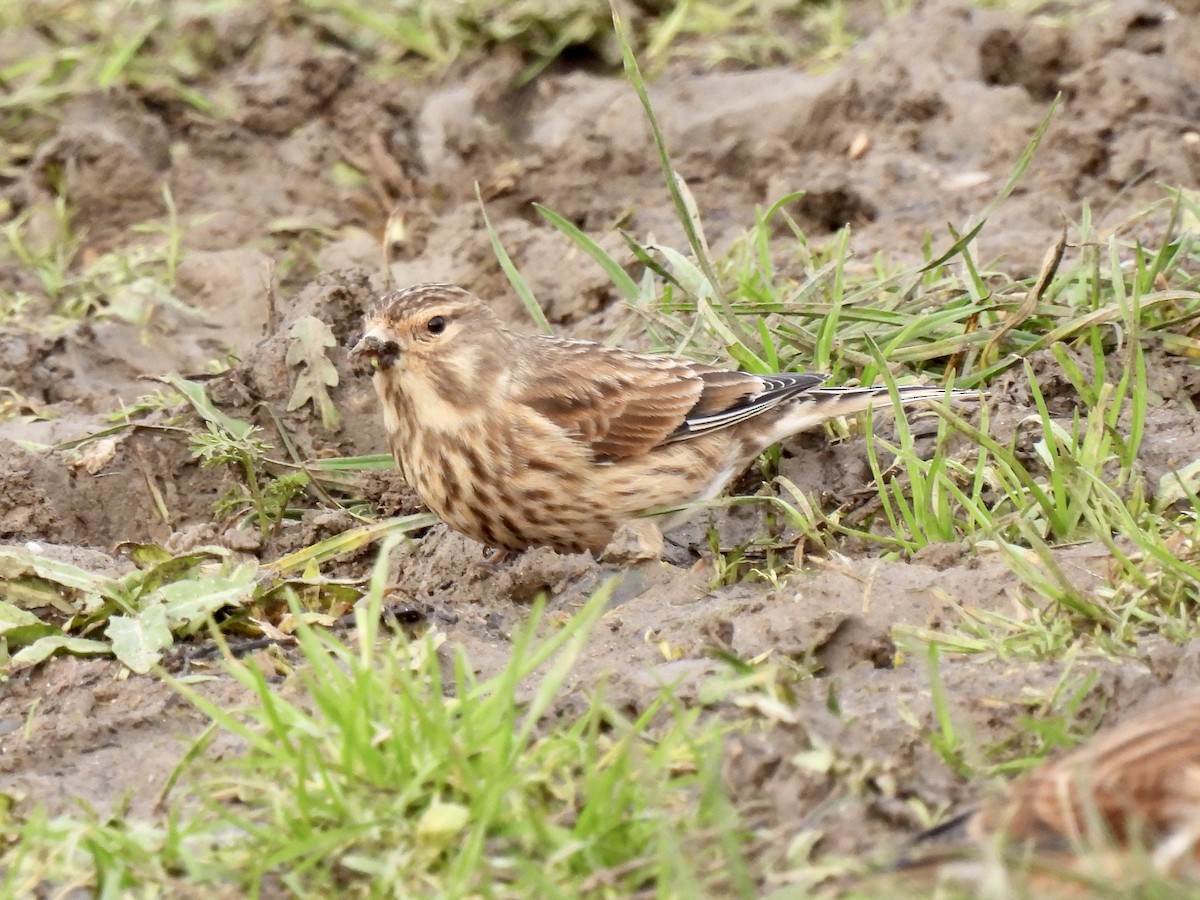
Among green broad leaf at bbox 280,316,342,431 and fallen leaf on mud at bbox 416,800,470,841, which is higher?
green broad leaf at bbox 280,316,342,431

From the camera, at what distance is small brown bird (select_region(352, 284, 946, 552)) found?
6.20 metres

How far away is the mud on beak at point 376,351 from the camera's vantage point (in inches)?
246

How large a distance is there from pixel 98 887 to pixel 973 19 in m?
7.19

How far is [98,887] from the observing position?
3.81 metres

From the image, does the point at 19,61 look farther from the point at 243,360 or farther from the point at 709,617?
the point at 709,617

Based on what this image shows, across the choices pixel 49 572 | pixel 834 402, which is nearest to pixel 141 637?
pixel 49 572

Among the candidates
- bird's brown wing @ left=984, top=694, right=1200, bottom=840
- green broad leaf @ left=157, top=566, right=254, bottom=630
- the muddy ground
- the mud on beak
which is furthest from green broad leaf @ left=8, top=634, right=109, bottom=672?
bird's brown wing @ left=984, top=694, right=1200, bottom=840

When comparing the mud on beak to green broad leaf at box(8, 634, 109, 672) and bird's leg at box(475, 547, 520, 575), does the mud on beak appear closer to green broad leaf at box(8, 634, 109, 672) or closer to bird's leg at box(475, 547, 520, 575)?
bird's leg at box(475, 547, 520, 575)

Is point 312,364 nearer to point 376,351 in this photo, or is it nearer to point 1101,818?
point 376,351

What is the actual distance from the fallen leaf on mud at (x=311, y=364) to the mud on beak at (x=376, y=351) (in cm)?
50

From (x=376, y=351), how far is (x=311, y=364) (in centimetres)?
60

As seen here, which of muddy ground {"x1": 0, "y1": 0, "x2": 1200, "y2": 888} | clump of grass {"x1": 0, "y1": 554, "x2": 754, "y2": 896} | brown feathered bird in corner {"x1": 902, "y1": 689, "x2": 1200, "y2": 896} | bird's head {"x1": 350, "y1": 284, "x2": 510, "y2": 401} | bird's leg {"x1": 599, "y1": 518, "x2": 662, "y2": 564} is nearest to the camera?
brown feathered bird in corner {"x1": 902, "y1": 689, "x2": 1200, "y2": 896}

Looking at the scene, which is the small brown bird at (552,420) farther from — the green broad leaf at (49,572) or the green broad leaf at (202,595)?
the green broad leaf at (49,572)

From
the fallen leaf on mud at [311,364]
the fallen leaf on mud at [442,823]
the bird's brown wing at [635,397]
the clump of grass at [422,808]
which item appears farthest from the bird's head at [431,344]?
the fallen leaf on mud at [442,823]
